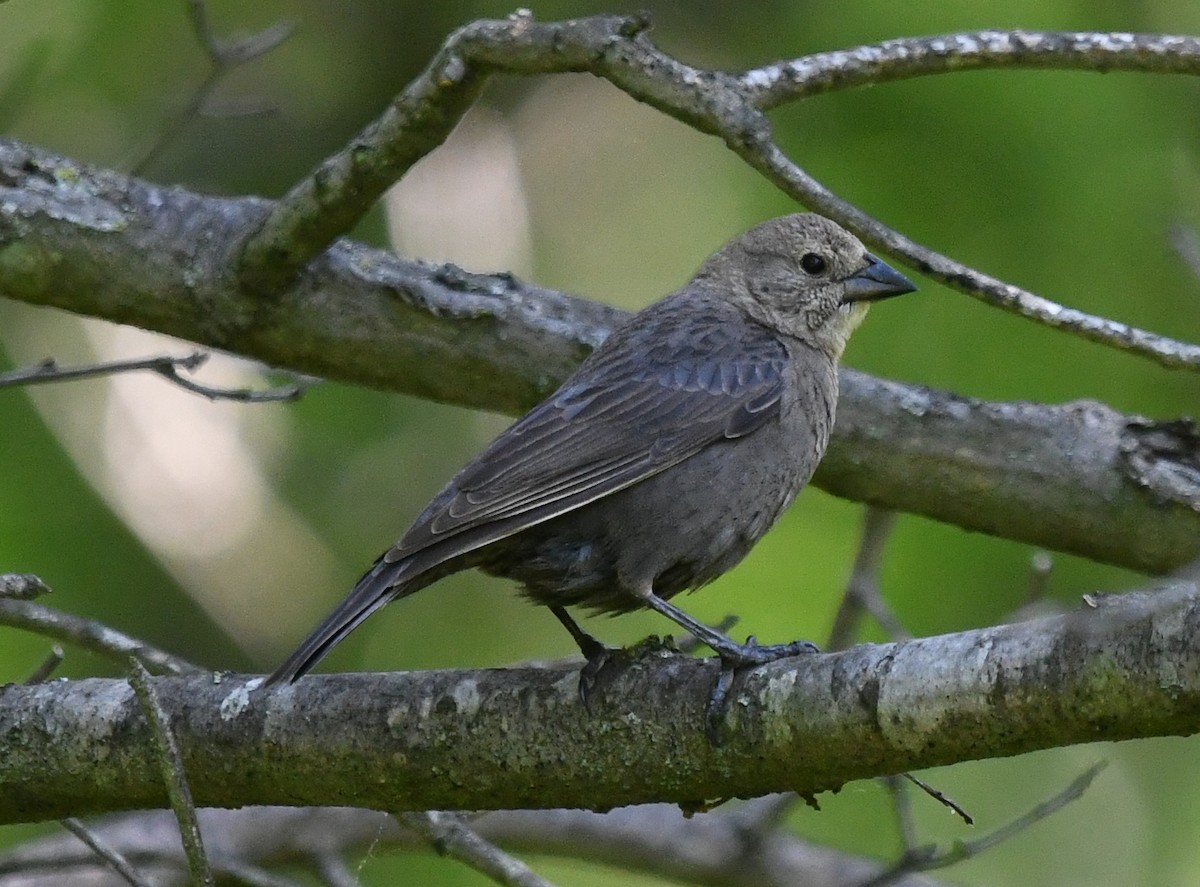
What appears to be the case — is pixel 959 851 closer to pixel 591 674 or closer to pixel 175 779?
pixel 591 674

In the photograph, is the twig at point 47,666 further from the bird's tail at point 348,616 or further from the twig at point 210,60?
the twig at point 210,60

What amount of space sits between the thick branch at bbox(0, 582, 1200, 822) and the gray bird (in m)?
0.26

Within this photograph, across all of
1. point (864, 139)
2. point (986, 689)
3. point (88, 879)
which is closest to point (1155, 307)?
point (864, 139)

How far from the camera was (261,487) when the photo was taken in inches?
267

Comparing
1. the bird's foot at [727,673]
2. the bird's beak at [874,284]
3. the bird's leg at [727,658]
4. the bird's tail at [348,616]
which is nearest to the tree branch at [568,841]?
the bird's tail at [348,616]

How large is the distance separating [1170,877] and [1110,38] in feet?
12.6

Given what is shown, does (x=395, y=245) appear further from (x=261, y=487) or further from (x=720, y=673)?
(x=720, y=673)

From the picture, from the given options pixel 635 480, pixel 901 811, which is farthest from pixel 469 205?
pixel 901 811

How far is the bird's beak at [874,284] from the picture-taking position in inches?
205

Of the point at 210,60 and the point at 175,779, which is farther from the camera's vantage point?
the point at 210,60

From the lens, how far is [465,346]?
4.68 meters

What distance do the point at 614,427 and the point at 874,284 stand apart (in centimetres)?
127

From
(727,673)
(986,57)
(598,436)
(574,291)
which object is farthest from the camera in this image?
(574,291)

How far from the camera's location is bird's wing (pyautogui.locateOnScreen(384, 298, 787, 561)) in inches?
159
